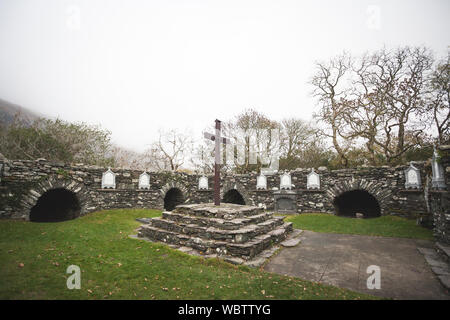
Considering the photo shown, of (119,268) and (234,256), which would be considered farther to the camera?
(234,256)

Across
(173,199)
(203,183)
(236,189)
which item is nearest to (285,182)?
(236,189)

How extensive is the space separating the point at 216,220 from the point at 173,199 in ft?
31.4

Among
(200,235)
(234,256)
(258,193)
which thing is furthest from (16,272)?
(258,193)

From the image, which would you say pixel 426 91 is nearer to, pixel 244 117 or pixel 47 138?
pixel 244 117

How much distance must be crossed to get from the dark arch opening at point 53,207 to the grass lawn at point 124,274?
4.43m

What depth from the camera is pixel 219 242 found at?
5949 millimetres

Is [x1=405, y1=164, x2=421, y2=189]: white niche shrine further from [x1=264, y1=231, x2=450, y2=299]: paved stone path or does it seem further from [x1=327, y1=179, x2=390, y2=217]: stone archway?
[x1=264, y1=231, x2=450, y2=299]: paved stone path

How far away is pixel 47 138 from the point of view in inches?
698

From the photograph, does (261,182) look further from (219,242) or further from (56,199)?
(56,199)

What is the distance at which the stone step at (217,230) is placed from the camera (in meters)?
5.98

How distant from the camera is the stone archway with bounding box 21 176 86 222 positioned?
863 centimetres

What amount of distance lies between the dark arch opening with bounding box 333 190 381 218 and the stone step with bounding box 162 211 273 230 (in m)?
8.70

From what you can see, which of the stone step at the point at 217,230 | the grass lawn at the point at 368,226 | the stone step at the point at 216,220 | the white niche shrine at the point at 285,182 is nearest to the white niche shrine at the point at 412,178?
the grass lawn at the point at 368,226
